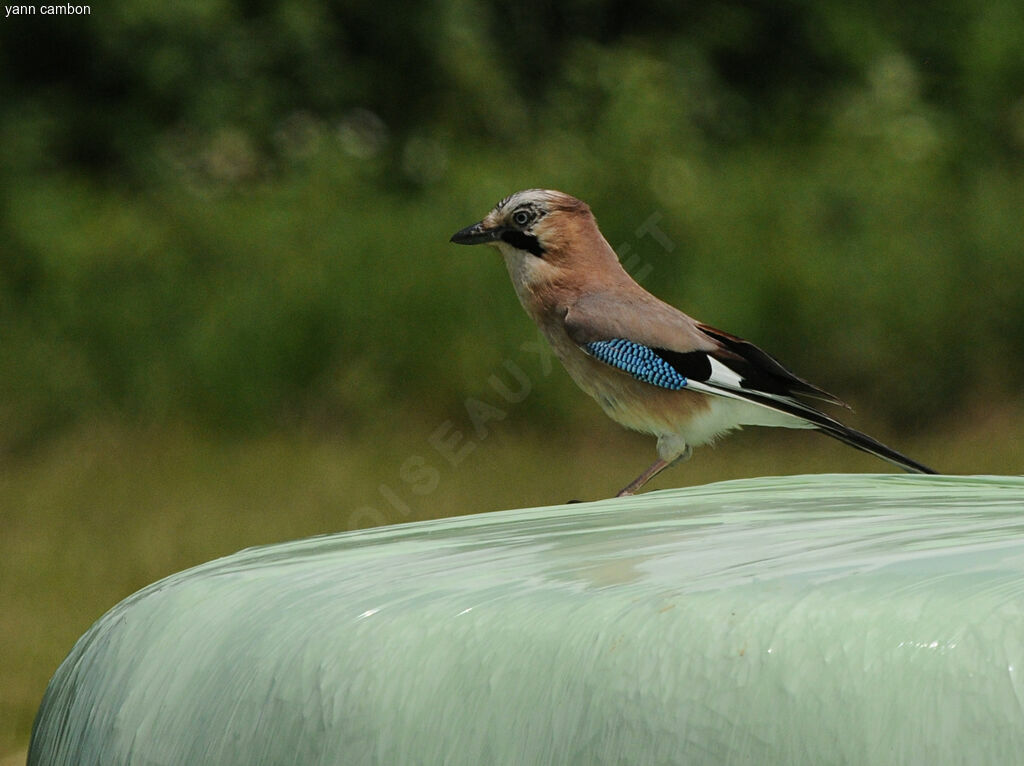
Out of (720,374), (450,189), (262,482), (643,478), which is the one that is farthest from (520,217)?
(450,189)

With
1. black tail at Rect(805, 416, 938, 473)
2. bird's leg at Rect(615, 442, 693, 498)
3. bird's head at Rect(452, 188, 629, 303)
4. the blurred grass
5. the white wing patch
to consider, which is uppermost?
bird's head at Rect(452, 188, 629, 303)

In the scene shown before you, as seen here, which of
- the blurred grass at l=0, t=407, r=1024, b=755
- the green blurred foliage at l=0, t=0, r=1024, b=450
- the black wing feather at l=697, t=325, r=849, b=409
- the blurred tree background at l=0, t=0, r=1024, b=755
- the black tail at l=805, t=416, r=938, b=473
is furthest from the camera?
the green blurred foliage at l=0, t=0, r=1024, b=450

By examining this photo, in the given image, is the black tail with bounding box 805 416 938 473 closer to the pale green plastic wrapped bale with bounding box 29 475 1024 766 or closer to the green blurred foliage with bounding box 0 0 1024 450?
the pale green plastic wrapped bale with bounding box 29 475 1024 766

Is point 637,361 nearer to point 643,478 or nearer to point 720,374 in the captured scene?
point 720,374

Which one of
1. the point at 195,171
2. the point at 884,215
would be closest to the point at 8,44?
the point at 195,171

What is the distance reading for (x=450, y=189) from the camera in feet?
30.2

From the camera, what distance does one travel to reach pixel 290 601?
161 centimetres

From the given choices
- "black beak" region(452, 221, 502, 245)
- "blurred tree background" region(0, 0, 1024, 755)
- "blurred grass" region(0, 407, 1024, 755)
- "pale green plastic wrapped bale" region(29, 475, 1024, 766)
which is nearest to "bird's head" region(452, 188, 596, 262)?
"black beak" region(452, 221, 502, 245)

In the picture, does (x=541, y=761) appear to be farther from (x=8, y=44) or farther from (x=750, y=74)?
(x=750, y=74)

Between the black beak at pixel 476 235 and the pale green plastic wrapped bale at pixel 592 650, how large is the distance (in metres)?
1.20

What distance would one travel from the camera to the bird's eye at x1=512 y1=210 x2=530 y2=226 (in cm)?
313

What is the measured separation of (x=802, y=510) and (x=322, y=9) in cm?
1071

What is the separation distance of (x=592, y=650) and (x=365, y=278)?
6.84 meters

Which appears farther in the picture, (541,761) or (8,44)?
(8,44)
